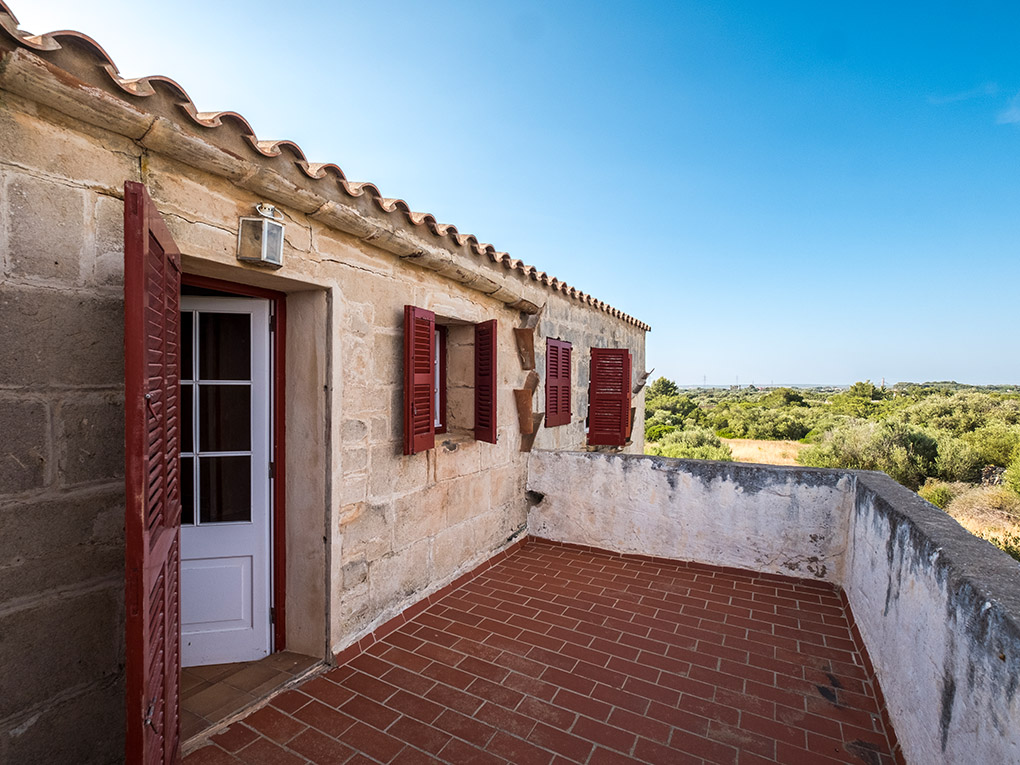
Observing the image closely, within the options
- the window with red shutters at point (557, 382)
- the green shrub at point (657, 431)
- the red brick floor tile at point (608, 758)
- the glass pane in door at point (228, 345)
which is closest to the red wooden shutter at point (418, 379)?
the glass pane in door at point (228, 345)

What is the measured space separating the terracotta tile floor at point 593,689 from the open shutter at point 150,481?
80 cm

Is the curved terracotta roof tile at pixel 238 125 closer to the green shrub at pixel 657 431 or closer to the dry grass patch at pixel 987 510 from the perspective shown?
the dry grass patch at pixel 987 510

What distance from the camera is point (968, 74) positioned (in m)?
9.62

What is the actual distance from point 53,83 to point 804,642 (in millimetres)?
4885

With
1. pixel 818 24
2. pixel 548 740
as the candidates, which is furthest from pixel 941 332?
pixel 548 740

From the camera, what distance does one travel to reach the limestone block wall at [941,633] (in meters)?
1.38

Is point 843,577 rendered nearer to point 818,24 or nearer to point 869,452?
point 818,24

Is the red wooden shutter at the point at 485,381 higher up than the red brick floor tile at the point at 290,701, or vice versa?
the red wooden shutter at the point at 485,381

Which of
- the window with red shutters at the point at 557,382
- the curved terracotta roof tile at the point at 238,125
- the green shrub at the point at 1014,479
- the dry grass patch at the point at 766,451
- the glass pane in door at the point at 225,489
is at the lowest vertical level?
the dry grass patch at the point at 766,451

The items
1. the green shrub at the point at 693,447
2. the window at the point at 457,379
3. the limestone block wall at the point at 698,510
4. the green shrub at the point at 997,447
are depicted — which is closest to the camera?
the window at the point at 457,379

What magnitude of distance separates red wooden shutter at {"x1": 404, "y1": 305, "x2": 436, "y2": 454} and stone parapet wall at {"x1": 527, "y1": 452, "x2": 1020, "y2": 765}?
83.3 inches

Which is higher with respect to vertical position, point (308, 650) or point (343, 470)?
point (343, 470)

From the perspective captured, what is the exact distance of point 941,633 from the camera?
6.01 ft

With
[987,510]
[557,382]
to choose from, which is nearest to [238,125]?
[557,382]
